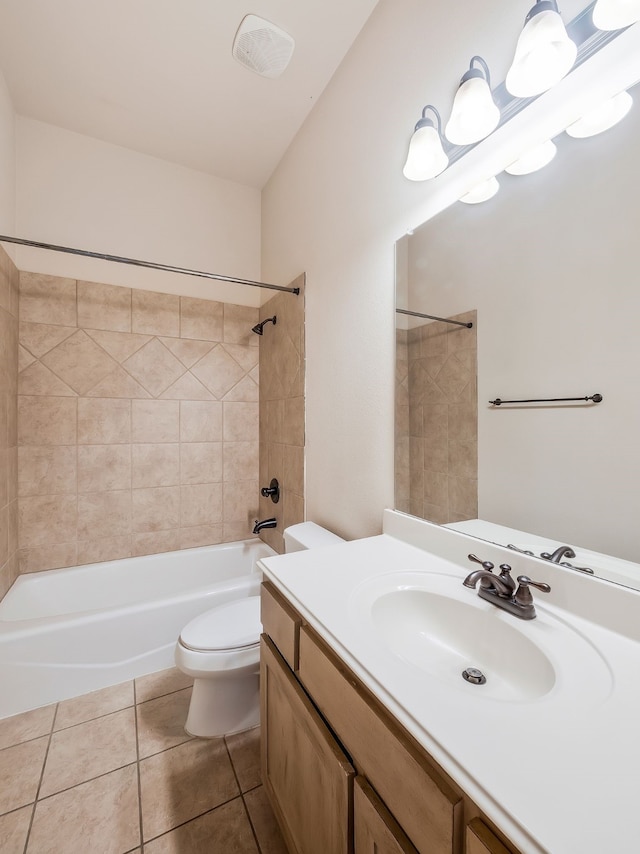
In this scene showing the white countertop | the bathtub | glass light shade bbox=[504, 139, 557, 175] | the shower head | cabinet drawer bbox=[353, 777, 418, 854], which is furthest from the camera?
the shower head

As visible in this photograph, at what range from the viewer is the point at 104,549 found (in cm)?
210

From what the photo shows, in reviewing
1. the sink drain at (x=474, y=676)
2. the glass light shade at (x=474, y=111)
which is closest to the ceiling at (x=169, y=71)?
the glass light shade at (x=474, y=111)

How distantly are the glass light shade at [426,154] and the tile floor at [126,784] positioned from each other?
199 cm

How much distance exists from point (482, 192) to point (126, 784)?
212 cm

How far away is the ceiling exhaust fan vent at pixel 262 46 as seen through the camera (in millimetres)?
1412

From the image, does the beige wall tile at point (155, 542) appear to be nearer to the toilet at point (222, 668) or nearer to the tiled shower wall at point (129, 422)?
the tiled shower wall at point (129, 422)

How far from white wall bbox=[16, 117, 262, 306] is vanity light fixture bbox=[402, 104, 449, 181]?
160 cm

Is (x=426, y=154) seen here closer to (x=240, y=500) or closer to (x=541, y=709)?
(x=541, y=709)

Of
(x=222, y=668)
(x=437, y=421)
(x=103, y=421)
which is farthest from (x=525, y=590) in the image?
(x=103, y=421)

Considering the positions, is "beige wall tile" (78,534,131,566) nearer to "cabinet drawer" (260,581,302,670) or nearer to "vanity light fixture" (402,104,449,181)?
"cabinet drawer" (260,581,302,670)

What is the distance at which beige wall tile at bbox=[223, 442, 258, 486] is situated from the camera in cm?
242

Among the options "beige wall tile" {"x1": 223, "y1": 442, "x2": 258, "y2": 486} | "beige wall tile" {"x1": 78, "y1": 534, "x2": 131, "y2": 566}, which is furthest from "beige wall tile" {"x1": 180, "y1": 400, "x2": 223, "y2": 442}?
"beige wall tile" {"x1": 78, "y1": 534, "x2": 131, "y2": 566}

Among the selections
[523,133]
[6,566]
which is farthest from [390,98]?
[6,566]

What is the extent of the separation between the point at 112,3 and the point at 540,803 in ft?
7.87
